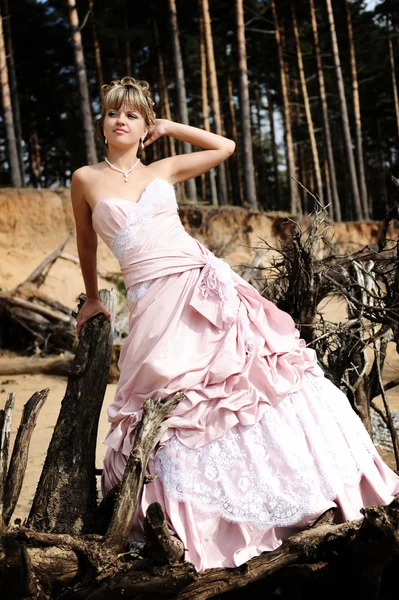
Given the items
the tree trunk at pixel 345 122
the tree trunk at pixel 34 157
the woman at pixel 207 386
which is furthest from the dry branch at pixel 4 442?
the tree trunk at pixel 34 157

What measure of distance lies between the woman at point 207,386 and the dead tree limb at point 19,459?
1.25ft

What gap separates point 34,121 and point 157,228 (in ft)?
75.7

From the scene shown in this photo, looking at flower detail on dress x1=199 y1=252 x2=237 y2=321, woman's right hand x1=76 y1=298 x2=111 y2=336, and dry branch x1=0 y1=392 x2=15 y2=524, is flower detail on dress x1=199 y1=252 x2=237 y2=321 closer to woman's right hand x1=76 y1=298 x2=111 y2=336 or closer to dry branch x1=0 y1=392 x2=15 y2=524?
woman's right hand x1=76 y1=298 x2=111 y2=336

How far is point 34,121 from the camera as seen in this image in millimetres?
23891

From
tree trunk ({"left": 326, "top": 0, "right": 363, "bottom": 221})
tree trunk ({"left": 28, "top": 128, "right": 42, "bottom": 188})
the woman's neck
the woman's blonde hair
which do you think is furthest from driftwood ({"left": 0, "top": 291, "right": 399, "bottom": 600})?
tree trunk ({"left": 28, "top": 128, "right": 42, "bottom": 188})

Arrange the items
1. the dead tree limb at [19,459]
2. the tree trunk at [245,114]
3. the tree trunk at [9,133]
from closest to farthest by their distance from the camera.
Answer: the dead tree limb at [19,459] → the tree trunk at [9,133] → the tree trunk at [245,114]

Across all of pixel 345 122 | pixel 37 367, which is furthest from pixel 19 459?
pixel 345 122

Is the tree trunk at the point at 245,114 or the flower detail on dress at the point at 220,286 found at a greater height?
the tree trunk at the point at 245,114

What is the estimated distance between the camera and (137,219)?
9.27 ft

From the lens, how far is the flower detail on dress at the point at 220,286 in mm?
2797

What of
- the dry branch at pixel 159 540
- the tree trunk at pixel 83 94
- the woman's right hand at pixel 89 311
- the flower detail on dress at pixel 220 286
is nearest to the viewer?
the dry branch at pixel 159 540

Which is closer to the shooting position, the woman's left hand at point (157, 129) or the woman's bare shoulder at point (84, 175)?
the woman's bare shoulder at point (84, 175)

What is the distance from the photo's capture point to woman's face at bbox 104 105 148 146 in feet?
9.62

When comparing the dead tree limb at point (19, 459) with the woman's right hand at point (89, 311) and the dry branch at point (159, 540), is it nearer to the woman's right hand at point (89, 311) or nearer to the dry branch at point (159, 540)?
the woman's right hand at point (89, 311)
